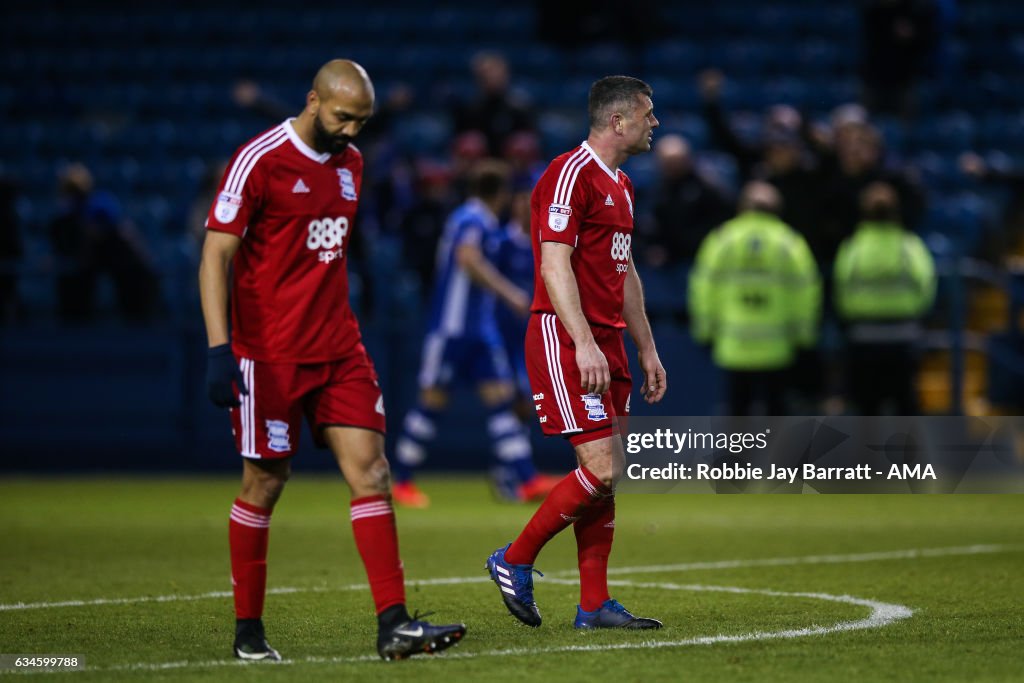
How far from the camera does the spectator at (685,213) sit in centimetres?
1452

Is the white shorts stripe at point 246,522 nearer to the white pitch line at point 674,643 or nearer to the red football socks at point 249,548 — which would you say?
the red football socks at point 249,548

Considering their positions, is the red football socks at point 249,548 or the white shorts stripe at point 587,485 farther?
the white shorts stripe at point 587,485

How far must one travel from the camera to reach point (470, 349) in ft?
40.3

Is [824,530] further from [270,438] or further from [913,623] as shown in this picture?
[270,438]

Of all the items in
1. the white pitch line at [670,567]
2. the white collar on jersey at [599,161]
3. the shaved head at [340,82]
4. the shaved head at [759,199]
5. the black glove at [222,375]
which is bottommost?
the white pitch line at [670,567]

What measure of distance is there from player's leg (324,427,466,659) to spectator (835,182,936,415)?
8.16 m

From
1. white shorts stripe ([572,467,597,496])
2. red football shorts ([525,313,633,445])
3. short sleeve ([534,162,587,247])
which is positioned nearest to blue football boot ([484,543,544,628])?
white shorts stripe ([572,467,597,496])

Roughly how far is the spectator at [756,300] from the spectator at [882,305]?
0.42 meters

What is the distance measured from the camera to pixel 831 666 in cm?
534

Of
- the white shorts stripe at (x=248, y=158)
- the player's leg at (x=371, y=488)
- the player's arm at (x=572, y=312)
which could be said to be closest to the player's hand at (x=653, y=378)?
the player's arm at (x=572, y=312)

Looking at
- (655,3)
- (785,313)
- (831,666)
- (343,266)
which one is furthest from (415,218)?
(831,666)

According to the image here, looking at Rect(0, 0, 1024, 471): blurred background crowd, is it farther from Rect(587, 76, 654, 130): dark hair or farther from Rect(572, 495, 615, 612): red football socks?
Rect(572, 495, 615, 612): red football socks

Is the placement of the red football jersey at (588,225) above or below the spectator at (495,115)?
below

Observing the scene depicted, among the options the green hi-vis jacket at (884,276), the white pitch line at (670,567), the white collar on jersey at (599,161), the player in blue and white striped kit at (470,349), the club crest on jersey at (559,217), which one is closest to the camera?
the club crest on jersey at (559,217)
